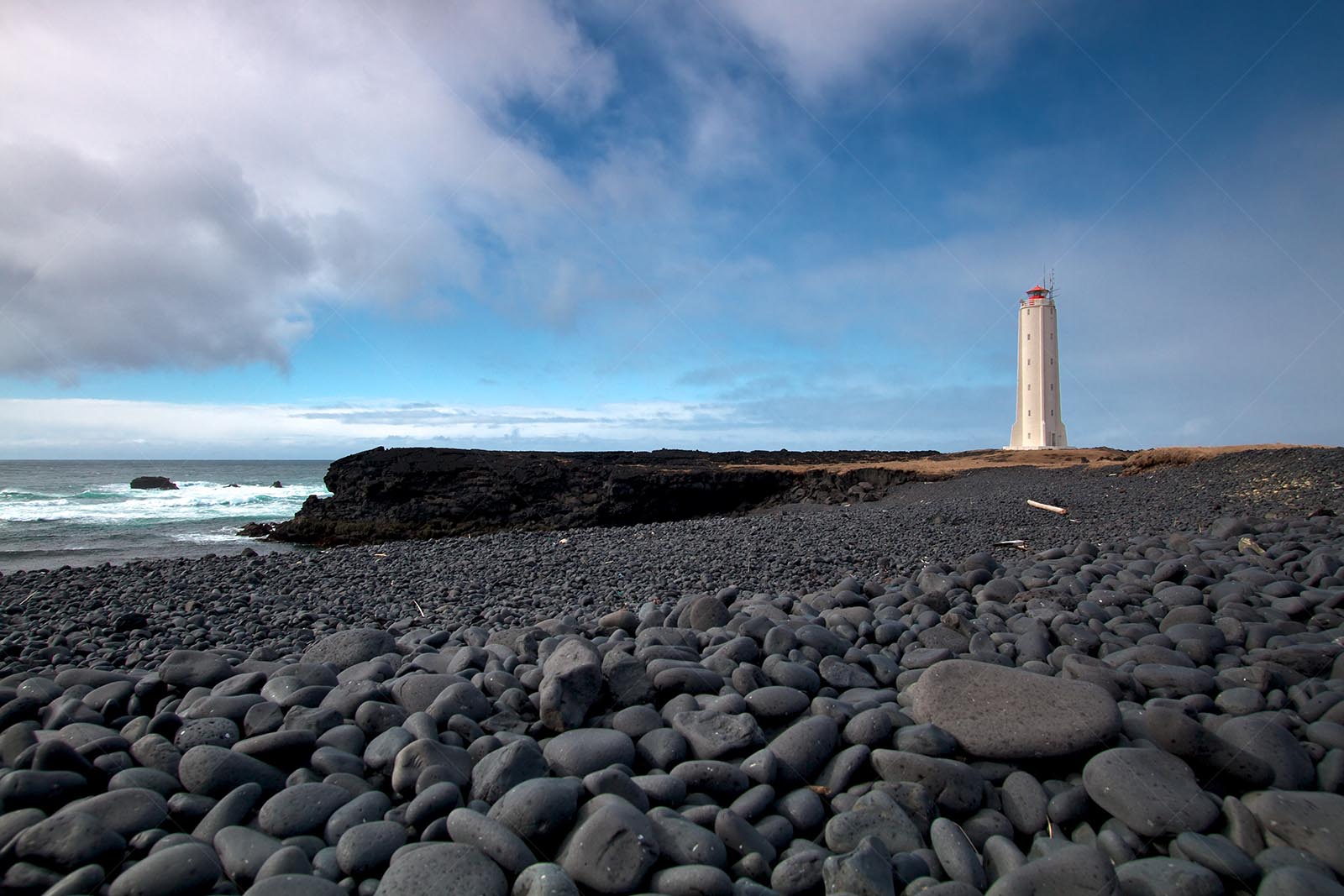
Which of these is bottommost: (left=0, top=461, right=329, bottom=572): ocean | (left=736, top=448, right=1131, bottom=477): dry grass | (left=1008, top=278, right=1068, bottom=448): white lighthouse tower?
(left=0, top=461, right=329, bottom=572): ocean

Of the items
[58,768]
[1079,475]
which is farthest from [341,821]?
[1079,475]

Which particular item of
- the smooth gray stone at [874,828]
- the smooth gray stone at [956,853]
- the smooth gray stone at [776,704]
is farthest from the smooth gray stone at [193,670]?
the smooth gray stone at [956,853]

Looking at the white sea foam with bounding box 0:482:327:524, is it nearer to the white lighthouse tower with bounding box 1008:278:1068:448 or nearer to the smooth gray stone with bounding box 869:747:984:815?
the smooth gray stone with bounding box 869:747:984:815

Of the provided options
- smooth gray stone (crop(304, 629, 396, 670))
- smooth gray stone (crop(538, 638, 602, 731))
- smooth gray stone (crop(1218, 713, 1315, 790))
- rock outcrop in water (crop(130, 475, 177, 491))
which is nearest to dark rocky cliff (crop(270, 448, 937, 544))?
smooth gray stone (crop(304, 629, 396, 670))

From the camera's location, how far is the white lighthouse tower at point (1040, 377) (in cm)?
3170

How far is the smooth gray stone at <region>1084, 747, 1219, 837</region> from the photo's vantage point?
2.26 metres

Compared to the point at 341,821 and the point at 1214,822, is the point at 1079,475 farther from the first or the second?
the point at 341,821

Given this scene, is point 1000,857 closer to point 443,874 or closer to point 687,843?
point 687,843

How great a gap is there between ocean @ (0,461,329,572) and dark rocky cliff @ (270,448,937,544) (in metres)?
2.14

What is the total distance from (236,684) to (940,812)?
2.90 metres

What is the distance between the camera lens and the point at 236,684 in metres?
3.15

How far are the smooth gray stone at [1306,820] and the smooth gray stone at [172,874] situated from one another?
311 centimetres

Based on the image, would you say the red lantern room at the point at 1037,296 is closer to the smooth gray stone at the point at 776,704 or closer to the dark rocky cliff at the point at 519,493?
the dark rocky cliff at the point at 519,493

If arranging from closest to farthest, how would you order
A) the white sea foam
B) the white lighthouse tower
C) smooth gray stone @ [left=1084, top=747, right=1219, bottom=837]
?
smooth gray stone @ [left=1084, top=747, right=1219, bottom=837], the white sea foam, the white lighthouse tower
